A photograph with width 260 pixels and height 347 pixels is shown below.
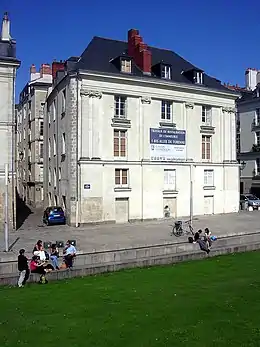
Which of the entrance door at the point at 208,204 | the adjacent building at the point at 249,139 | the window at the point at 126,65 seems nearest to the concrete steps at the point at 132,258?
the entrance door at the point at 208,204

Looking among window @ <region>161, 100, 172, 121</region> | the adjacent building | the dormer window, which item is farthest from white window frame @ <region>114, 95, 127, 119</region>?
the adjacent building

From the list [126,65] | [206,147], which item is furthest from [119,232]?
[206,147]

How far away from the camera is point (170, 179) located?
1458 inches

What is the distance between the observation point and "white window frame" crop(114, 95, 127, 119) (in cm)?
3464

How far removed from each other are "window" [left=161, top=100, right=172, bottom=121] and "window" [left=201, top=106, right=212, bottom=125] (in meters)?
3.97

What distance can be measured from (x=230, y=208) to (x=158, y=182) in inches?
356

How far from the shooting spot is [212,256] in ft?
66.4

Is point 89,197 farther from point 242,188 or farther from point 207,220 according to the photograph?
point 242,188

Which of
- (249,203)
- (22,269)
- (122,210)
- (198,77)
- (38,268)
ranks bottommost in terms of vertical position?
(38,268)

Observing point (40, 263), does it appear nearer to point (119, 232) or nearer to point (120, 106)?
point (119, 232)

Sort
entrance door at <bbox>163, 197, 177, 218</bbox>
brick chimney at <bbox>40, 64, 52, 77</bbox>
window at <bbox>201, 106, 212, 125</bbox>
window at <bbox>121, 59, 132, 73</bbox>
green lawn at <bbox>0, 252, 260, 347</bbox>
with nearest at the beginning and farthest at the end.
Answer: green lawn at <bbox>0, 252, 260, 347</bbox> → window at <bbox>121, 59, 132, 73</bbox> → entrance door at <bbox>163, 197, 177, 218</bbox> → window at <bbox>201, 106, 212, 125</bbox> → brick chimney at <bbox>40, 64, 52, 77</bbox>

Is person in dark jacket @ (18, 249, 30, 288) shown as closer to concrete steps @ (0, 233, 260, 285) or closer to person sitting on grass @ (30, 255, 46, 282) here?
concrete steps @ (0, 233, 260, 285)

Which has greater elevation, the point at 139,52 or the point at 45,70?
the point at 45,70

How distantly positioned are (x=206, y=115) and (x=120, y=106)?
30.8 feet
